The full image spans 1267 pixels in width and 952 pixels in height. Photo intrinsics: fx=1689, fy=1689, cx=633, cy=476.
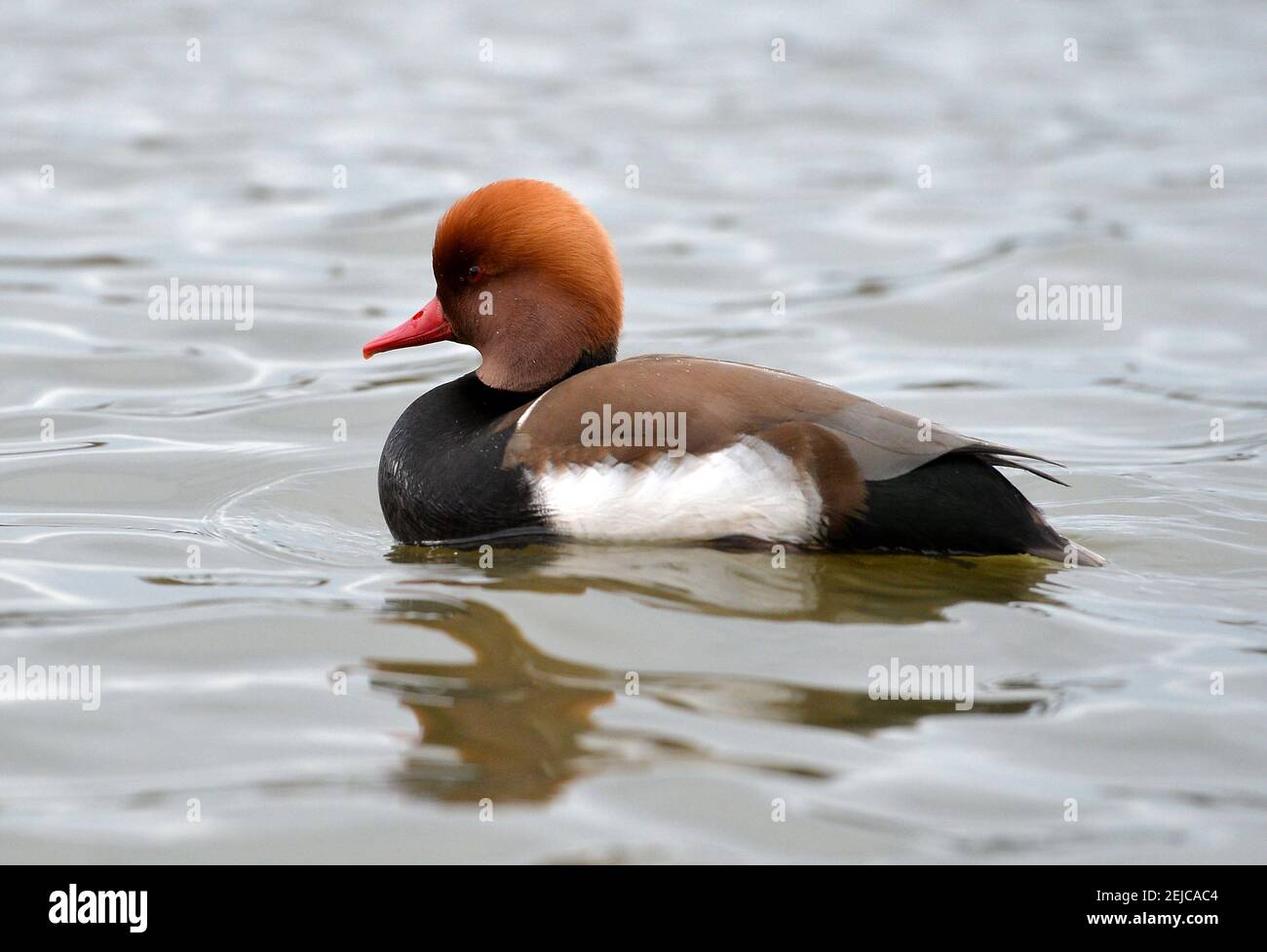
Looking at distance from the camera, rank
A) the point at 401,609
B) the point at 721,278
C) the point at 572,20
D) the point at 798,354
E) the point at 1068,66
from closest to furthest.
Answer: the point at 401,609 < the point at 798,354 < the point at 721,278 < the point at 1068,66 < the point at 572,20

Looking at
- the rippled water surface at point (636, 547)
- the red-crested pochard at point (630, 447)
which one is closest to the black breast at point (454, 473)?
the red-crested pochard at point (630, 447)

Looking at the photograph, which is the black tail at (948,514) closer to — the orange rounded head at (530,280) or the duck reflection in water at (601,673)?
the duck reflection in water at (601,673)

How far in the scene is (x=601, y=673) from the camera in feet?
14.7

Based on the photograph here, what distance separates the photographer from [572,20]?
734 inches

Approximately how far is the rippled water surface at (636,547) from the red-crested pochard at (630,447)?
0.13 metres

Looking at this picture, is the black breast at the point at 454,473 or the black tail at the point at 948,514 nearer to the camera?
the black tail at the point at 948,514

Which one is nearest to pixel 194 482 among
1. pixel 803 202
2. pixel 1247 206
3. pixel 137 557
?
pixel 137 557

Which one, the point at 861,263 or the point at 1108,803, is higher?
the point at 861,263

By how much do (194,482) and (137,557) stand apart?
99cm

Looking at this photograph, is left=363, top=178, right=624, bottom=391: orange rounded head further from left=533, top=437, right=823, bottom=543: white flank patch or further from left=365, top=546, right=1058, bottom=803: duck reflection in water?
left=365, top=546, right=1058, bottom=803: duck reflection in water

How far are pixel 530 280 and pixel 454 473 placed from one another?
674 millimetres

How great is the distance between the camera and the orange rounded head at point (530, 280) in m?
5.42

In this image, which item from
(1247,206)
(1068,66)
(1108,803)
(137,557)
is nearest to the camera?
(1108,803)

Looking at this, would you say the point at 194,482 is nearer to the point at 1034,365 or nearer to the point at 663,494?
the point at 663,494
